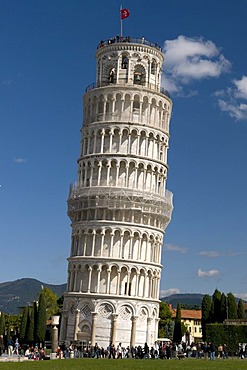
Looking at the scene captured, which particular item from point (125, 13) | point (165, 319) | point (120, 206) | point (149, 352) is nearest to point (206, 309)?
point (165, 319)

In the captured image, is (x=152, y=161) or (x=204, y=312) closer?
(x=152, y=161)

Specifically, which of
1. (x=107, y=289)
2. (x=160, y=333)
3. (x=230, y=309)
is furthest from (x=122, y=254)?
(x=160, y=333)

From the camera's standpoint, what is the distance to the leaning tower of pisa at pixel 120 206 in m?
72.0

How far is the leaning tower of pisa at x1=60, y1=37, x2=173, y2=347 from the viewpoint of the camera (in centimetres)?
7200

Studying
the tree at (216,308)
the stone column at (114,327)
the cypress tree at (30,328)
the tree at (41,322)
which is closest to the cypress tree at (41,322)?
the tree at (41,322)

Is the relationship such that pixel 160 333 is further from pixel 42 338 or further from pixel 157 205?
pixel 157 205

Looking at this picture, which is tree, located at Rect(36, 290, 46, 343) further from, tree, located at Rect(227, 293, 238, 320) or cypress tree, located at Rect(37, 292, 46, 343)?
tree, located at Rect(227, 293, 238, 320)

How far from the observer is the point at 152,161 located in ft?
249

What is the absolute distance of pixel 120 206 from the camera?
72.9m

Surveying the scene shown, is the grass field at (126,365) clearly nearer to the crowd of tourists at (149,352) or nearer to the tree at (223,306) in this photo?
the crowd of tourists at (149,352)

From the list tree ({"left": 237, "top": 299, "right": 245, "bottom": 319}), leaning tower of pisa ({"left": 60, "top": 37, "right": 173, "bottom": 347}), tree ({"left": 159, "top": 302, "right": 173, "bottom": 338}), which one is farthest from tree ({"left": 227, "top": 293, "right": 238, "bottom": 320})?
tree ({"left": 159, "top": 302, "right": 173, "bottom": 338})

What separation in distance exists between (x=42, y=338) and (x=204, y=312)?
25509mm

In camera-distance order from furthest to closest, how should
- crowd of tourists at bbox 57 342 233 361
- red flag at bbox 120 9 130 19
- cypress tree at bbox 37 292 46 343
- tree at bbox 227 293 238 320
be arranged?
tree at bbox 227 293 238 320 → cypress tree at bbox 37 292 46 343 → red flag at bbox 120 9 130 19 → crowd of tourists at bbox 57 342 233 361

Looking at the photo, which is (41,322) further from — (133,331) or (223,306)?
(223,306)
